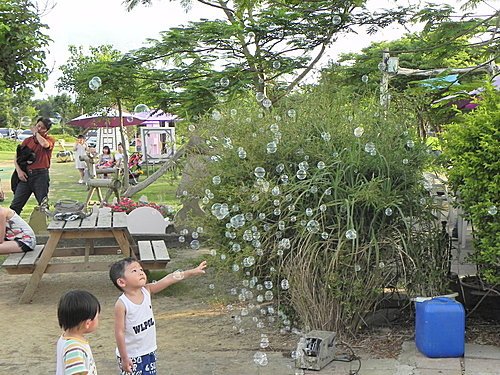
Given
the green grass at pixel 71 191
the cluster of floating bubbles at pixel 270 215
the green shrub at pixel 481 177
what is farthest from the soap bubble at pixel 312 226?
the green grass at pixel 71 191

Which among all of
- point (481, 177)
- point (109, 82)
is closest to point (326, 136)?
point (481, 177)

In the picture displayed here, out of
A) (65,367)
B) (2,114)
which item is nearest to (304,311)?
(65,367)

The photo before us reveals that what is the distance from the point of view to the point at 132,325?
3812mm

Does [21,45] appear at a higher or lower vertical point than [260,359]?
higher

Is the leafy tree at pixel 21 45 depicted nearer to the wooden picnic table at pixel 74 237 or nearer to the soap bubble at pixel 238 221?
the wooden picnic table at pixel 74 237

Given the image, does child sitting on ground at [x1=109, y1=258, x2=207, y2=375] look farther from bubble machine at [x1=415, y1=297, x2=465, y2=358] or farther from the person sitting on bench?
the person sitting on bench

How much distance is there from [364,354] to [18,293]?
156 inches

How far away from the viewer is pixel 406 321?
574 centimetres

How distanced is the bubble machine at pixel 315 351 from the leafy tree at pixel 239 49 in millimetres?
6665

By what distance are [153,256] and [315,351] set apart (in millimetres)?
2693

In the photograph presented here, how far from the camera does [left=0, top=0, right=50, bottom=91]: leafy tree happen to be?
815 centimetres

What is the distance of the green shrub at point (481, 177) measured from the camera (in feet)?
15.9

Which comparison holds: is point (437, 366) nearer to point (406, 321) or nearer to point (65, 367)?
point (406, 321)

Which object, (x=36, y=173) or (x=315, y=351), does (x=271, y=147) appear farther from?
(x=36, y=173)
